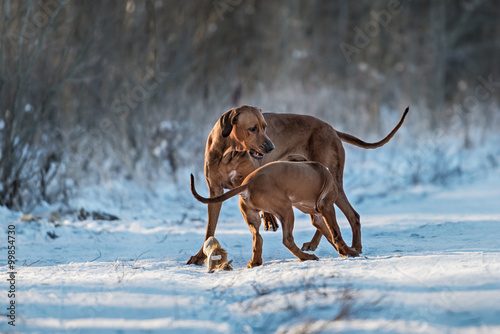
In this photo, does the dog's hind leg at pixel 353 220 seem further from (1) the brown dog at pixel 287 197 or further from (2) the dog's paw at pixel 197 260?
(2) the dog's paw at pixel 197 260

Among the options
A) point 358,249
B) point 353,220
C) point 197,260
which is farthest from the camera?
point 353,220

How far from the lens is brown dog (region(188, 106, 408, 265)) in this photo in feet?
15.5

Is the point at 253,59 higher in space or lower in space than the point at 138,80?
higher

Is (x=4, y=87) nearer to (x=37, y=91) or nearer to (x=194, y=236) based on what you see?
Answer: (x=37, y=91)

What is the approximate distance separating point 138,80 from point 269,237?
5.22m

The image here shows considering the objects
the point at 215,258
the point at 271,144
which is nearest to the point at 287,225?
the point at 215,258

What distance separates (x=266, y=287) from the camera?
11.5 feet

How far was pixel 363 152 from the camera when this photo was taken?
40.0ft

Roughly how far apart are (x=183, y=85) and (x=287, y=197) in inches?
286

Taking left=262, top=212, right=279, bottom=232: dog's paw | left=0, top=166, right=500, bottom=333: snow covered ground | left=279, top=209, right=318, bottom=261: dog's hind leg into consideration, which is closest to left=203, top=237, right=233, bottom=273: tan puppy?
left=0, top=166, right=500, bottom=333: snow covered ground

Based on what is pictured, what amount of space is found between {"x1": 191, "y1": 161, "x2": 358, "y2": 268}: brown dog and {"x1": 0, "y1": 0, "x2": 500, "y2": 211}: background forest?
3833mm

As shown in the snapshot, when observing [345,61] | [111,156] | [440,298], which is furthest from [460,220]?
[345,61]

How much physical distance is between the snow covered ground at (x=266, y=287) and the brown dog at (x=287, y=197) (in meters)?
0.26

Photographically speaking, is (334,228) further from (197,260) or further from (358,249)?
(197,260)
